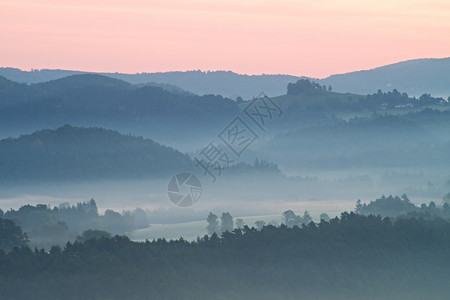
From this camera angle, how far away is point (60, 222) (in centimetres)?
13775

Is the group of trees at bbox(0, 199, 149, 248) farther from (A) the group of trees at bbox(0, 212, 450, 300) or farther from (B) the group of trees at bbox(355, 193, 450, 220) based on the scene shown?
(A) the group of trees at bbox(0, 212, 450, 300)

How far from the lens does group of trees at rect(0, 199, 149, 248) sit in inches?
4948

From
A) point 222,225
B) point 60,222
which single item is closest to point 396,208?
point 222,225

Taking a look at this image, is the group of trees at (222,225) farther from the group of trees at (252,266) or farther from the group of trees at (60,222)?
the group of trees at (252,266)

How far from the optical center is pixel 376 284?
7475 cm

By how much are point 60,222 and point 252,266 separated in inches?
2645

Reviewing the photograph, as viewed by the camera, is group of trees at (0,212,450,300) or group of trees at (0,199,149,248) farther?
group of trees at (0,199,149,248)

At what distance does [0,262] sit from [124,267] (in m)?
7.63

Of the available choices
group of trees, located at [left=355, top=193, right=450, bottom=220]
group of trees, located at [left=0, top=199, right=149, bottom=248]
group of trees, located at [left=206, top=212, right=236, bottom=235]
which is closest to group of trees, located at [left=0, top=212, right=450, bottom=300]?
group of trees, located at [left=355, top=193, right=450, bottom=220]

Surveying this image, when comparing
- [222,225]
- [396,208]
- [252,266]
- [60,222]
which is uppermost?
[60,222]

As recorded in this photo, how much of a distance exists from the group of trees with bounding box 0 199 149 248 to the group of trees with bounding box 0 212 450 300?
4316cm

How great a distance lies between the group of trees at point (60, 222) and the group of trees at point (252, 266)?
142 ft

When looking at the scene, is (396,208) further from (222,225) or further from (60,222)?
(60,222)

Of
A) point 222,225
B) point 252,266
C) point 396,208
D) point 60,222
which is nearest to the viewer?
point 252,266
